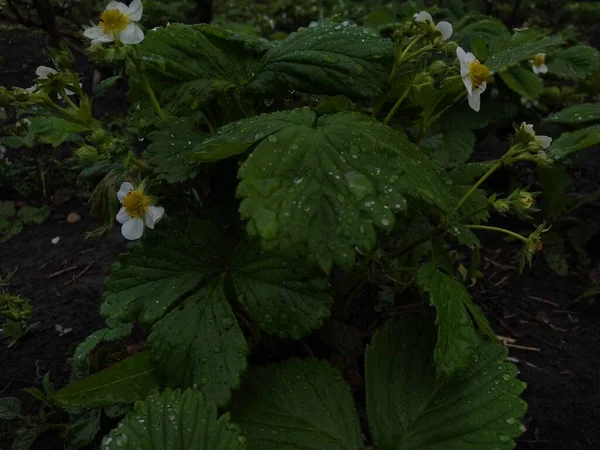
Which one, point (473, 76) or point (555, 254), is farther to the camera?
point (555, 254)

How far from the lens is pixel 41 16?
6.34 ft

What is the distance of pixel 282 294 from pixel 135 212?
34cm

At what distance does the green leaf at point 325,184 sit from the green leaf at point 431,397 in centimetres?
38

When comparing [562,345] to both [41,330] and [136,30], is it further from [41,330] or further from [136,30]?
[41,330]

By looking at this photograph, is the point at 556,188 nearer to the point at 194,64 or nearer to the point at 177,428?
the point at 194,64

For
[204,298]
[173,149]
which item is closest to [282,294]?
[204,298]

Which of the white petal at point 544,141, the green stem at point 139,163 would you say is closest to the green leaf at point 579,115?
the white petal at point 544,141

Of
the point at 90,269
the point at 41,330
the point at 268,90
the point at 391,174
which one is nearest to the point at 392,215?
the point at 391,174

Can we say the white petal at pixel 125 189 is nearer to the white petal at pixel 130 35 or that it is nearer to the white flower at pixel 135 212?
the white flower at pixel 135 212

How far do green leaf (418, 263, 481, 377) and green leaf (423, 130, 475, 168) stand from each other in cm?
98

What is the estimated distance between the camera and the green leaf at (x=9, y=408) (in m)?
1.36

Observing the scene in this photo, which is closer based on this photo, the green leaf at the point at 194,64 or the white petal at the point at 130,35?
the white petal at the point at 130,35

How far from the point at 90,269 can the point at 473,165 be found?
1431 millimetres

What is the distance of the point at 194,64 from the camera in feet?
3.96
